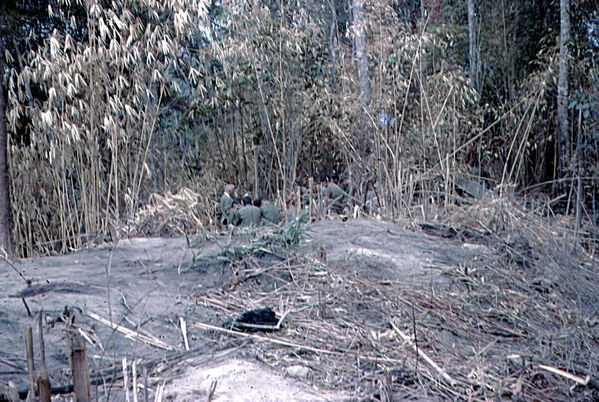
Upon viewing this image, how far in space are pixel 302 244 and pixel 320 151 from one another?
13.1 ft

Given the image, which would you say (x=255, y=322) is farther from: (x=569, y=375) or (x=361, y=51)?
(x=361, y=51)

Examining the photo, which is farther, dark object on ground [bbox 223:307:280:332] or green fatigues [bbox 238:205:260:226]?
green fatigues [bbox 238:205:260:226]

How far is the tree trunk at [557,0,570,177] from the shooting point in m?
6.93

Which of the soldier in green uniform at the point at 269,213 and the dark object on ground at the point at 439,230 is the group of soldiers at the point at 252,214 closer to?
the soldier in green uniform at the point at 269,213

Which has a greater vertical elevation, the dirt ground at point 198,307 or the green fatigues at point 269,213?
the green fatigues at point 269,213

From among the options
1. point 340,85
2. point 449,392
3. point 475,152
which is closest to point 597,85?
point 475,152

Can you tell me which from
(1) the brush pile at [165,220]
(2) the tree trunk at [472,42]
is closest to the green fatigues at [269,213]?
(1) the brush pile at [165,220]

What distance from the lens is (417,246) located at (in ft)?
10.6

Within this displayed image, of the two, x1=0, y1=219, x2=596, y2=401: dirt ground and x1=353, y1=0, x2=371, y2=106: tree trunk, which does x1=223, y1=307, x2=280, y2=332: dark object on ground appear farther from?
x1=353, y1=0, x2=371, y2=106: tree trunk

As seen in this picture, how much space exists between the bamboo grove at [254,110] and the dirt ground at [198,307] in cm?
76

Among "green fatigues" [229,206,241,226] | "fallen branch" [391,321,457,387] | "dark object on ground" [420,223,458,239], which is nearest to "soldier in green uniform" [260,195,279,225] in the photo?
"green fatigues" [229,206,241,226]

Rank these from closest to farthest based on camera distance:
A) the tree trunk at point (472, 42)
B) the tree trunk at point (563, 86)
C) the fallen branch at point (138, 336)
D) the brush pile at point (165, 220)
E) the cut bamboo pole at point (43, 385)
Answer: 1. the cut bamboo pole at point (43, 385)
2. the fallen branch at point (138, 336)
3. the brush pile at point (165, 220)
4. the tree trunk at point (563, 86)
5. the tree trunk at point (472, 42)

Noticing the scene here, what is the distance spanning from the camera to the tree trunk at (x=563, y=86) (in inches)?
273

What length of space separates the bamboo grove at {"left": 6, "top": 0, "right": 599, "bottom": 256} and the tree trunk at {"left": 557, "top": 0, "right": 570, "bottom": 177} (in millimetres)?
147
